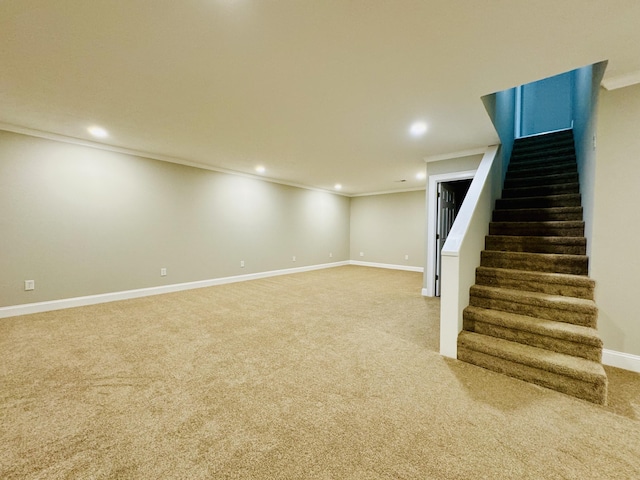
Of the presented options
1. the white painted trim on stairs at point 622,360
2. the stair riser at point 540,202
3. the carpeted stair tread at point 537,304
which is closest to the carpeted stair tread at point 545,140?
the stair riser at point 540,202

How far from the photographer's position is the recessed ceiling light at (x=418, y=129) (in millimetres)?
3196

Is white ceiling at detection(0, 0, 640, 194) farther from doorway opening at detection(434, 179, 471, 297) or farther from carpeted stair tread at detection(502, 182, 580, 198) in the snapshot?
doorway opening at detection(434, 179, 471, 297)

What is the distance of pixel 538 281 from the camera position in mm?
2627

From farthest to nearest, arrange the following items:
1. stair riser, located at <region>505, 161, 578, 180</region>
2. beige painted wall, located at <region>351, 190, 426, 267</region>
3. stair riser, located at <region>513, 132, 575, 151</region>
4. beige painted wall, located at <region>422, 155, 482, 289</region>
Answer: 1. beige painted wall, located at <region>351, 190, 426, 267</region>
2. stair riser, located at <region>513, 132, 575, 151</region>
3. beige painted wall, located at <region>422, 155, 482, 289</region>
4. stair riser, located at <region>505, 161, 578, 180</region>

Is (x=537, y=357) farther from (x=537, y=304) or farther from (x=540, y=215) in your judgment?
(x=540, y=215)

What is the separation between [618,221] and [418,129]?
2112 millimetres

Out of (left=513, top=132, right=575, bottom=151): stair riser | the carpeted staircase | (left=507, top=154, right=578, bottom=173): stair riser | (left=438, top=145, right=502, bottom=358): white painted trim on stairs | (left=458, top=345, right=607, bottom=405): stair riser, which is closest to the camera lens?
(left=458, top=345, right=607, bottom=405): stair riser

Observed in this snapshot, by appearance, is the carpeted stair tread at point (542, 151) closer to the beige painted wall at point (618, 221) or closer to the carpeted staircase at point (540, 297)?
the carpeted staircase at point (540, 297)

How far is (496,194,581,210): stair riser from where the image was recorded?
3.28 meters

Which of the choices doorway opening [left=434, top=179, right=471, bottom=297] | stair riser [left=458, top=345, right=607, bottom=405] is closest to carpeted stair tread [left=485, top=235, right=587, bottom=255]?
doorway opening [left=434, top=179, right=471, bottom=297]

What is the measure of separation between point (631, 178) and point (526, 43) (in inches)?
59.5

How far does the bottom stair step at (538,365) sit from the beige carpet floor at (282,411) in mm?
90

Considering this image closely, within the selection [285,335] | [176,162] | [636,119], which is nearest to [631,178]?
[636,119]

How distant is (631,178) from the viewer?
2.20 metres
